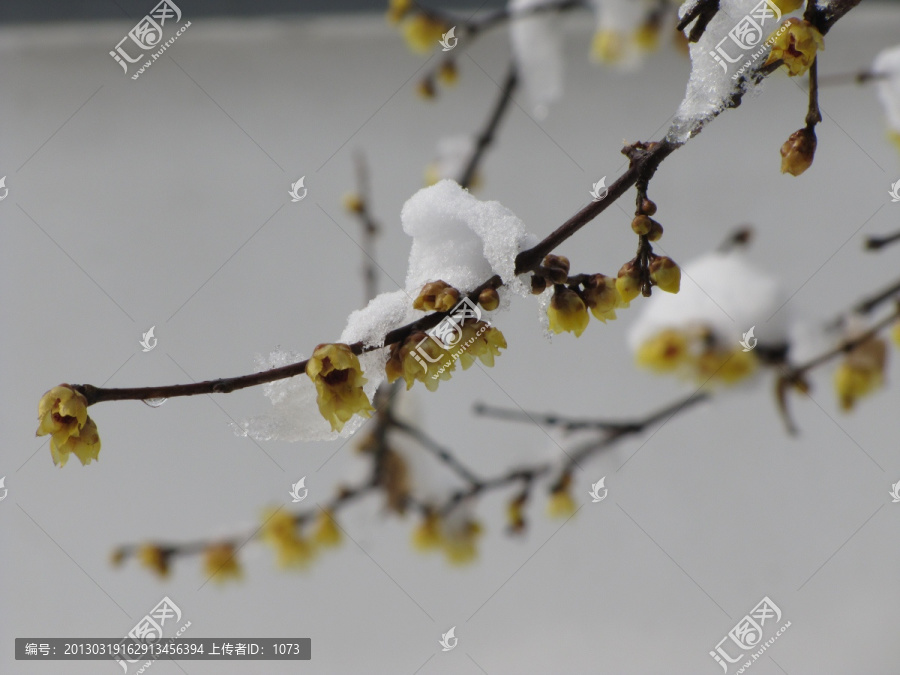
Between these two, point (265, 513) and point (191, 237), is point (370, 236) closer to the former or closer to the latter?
point (265, 513)

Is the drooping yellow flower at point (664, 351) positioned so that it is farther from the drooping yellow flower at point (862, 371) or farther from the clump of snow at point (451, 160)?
the clump of snow at point (451, 160)

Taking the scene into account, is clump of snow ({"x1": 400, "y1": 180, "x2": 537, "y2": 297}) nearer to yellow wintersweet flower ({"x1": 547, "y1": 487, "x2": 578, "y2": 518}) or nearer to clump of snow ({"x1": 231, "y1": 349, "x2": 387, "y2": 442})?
clump of snow ({"x1": 231, "y1": 349, "x2": 387, "y2": 442})

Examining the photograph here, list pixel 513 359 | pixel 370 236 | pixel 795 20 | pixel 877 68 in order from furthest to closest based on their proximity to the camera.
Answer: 1. pixel 513 359
2. pixel 370 236
3. pixel 877 68
4. pixel 795 20

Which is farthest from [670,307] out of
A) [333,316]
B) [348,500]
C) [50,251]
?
[50,251]

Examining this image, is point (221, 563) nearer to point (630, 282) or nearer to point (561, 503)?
point (561, 503)

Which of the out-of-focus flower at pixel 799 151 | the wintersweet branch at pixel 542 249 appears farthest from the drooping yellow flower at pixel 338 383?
the out-of-focus flower at pixel 799 151

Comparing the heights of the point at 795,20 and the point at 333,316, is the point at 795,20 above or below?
below
